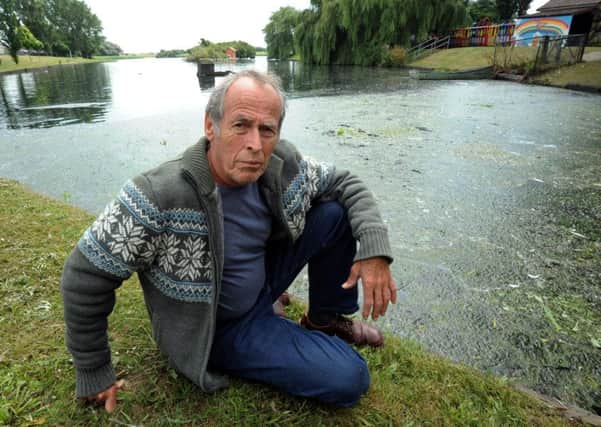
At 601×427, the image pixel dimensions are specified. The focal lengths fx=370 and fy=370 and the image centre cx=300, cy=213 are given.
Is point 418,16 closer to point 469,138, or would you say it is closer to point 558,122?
point 558,122

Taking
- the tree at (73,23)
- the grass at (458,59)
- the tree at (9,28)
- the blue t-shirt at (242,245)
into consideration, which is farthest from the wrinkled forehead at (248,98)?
the tree at (73,23)

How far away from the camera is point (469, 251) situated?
3225 millimetres

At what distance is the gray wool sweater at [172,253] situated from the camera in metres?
1.28

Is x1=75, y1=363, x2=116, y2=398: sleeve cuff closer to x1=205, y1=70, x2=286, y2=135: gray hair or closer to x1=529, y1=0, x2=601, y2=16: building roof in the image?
x1=205, y1=70, x2=286, y2=135: gray hair

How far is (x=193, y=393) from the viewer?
1688 mm

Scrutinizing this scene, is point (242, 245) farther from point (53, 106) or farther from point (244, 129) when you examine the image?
point (53, 106)

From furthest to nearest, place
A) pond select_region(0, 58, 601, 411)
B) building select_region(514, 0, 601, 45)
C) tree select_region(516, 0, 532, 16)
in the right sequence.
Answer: tree select_region(516, 0, 532, 16) → building select_region(514, 0, 601, 45) → pond select_region(0, 58, 601, 411)

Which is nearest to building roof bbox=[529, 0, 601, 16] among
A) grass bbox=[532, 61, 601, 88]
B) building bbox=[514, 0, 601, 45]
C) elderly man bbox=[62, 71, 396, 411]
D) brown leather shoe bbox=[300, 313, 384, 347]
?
building bbox=[514, 0, 601, 45]

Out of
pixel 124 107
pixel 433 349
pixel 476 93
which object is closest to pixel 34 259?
pixel 433 349

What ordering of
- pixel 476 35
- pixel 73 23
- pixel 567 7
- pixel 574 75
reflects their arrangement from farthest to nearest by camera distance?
pixel 73 23, pixel 476 35, pixel 567 7, pixel 574 75

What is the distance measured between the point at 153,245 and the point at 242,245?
0.37 metres

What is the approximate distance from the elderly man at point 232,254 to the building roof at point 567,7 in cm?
3034

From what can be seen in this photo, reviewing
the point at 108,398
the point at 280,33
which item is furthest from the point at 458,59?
the point at 108,398

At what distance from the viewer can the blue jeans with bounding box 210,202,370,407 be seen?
5.12ft
